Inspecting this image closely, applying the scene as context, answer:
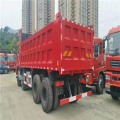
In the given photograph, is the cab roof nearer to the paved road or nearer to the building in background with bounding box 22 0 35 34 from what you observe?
the paved road

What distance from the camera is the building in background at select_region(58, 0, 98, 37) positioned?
205ft

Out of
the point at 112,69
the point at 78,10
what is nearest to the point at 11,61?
the point at 112,69

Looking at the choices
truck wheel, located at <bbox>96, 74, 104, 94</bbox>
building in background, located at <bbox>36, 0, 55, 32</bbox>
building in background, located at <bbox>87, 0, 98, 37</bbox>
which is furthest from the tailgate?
building in background, located at <bbox>36, 0, 55, 32</bbox>

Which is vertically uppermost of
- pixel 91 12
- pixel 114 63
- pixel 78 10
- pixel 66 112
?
pixel 91 12

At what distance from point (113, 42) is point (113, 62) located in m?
0.89

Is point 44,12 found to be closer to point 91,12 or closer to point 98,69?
point 91,12

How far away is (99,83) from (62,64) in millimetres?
3654

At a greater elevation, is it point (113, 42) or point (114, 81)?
point (113, 42)

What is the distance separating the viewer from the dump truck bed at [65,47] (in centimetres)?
313

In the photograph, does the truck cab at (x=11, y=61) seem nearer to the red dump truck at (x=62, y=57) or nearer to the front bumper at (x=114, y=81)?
the red dump truck at (x=62, y=57)

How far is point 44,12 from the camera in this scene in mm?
75688

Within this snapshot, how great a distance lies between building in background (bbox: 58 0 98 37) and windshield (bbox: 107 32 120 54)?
60041 mm

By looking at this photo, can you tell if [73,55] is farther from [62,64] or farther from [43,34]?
[43,34]

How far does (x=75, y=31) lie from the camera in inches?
143
